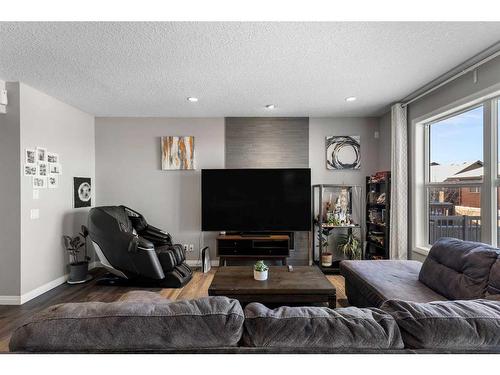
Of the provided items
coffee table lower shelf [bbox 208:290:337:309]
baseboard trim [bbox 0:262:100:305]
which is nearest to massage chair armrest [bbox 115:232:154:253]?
baseboard trim [bbox 0:262:100:305]

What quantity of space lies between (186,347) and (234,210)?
307cm

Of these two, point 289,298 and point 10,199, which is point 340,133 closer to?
point 289,298

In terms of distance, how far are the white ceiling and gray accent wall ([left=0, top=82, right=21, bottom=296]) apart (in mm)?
456

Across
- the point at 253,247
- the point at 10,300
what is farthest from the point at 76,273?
the point at 253,247

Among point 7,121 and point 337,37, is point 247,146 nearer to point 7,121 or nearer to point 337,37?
point 337,37

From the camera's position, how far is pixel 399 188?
3438 millimetres

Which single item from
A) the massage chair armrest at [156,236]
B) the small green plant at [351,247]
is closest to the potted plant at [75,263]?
the massage chair armrest at [156,236]

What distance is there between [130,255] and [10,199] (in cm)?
142

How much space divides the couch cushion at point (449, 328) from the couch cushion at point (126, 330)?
61 centimetres

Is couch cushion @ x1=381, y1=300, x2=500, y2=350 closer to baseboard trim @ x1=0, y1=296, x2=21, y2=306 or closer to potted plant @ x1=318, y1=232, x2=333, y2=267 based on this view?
potted plant @ x1=318, y1=232, x2=333, y2=267

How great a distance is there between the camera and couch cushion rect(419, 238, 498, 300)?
5.70 feet

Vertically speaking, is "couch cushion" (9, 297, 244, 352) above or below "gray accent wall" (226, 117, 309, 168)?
below

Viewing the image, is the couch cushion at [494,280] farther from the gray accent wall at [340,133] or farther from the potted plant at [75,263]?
the potted plant at [75,263]

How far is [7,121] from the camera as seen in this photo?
286 centimetres
